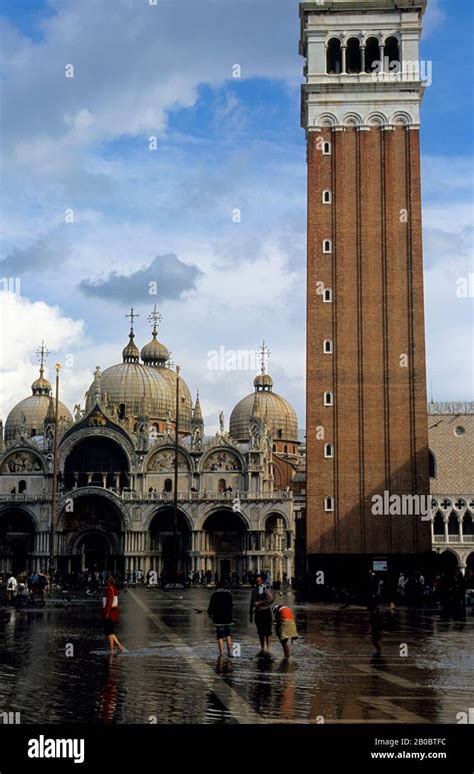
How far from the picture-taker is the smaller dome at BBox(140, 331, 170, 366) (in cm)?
9806

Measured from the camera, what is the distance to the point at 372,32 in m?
58.9

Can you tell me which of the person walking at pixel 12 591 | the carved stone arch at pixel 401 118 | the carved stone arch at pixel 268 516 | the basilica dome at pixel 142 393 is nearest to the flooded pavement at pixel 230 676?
the person walking at pixel 12 591

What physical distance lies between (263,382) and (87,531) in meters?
28.8

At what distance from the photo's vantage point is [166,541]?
7825cm

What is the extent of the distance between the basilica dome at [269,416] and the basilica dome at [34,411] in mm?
14992

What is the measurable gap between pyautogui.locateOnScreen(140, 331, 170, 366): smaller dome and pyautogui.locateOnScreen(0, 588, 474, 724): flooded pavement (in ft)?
223

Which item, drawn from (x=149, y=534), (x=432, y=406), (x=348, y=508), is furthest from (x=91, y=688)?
(x=432, y=406)

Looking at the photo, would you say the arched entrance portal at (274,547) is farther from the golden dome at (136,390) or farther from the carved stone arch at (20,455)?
the carved stone arch at (20,455)

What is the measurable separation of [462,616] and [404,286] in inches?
986

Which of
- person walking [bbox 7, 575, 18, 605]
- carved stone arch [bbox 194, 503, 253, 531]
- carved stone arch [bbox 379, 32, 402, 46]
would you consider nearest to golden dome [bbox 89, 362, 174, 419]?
carved stone arch [bbox 194, 503, 253, 531]

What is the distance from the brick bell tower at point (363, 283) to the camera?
55.0 m

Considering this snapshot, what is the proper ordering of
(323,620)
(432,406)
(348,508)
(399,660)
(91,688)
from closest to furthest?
(91,688) → (399,660) → (323,620) → (348,508) → (432,406)

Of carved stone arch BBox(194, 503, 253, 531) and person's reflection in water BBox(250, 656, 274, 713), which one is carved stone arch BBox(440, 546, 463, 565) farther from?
person's reflection in water BBox(250, 656, 274, 713)
